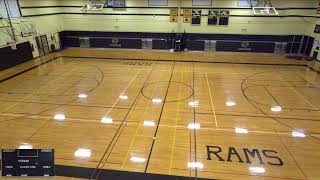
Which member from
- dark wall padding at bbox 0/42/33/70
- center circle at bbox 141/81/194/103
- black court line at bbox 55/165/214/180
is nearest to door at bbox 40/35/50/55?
dark wall padding at bbox 0/42/33/70

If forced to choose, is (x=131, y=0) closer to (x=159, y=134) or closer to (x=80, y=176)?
(x=159, y=134)

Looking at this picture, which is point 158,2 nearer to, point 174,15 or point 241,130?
point 174,15

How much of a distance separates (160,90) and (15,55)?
29.3ft

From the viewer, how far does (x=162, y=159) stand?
5391mm

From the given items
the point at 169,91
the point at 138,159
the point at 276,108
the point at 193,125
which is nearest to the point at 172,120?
the point at 193,125

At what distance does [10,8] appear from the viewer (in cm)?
1273

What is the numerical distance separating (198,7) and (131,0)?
466 centimetres

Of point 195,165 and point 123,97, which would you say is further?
point 123,97

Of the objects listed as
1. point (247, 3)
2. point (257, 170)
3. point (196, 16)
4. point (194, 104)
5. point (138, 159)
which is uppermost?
point (247, 3)

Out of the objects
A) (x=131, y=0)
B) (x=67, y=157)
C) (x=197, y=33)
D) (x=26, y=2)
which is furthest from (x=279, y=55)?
(x=26, y=2)

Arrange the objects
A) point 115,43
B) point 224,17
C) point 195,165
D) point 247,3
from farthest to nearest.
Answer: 1. point 115,43
2. point 224,17
3. point 247,3
4. point 195,165

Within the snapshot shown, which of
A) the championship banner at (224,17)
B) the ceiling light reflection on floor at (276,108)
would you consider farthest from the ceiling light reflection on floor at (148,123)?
the championship banner at (224,17)
